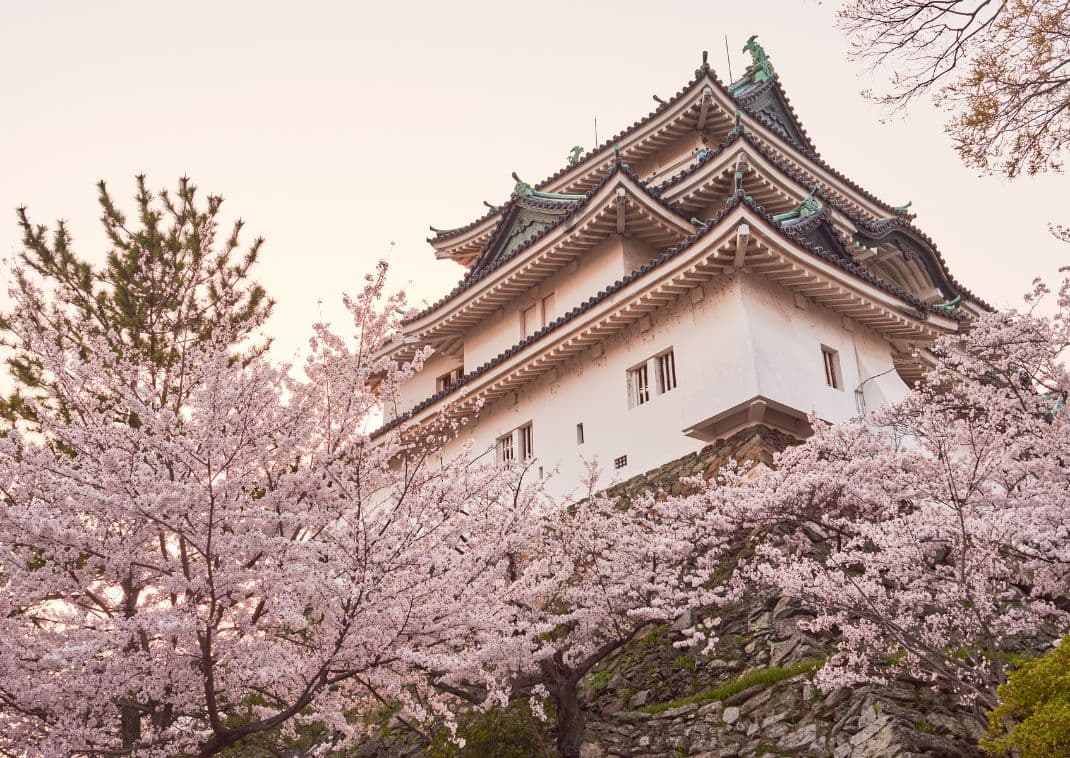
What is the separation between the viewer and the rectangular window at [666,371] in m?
16.1

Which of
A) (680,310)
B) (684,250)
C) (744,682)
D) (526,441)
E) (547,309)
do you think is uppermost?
(547,309)

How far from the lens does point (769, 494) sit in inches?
453

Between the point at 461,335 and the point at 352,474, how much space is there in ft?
45.7

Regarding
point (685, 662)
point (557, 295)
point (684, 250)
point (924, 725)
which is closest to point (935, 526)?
point (924, 725)

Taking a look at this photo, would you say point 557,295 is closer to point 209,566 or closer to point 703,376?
point 703,376

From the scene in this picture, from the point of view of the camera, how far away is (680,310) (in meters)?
16.4

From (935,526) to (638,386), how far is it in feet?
26.9

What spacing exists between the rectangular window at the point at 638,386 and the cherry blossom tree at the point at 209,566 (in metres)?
7.74

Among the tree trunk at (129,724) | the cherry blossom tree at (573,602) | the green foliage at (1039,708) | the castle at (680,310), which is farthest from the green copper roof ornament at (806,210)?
the tree trunk at (129,724)

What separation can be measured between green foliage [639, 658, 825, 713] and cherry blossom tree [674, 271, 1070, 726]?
471 mm

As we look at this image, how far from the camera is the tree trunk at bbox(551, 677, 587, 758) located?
10.0 m

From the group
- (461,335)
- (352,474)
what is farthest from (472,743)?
(461,335)

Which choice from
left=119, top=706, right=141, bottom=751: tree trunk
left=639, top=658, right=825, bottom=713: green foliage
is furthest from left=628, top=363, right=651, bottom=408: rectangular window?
left=119, top=706, right=141, bottom=751: tree trunk

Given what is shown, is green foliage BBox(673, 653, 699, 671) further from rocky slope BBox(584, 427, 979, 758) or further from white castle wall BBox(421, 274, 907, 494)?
white castle wall BBox(421, 274, 907, 494)
